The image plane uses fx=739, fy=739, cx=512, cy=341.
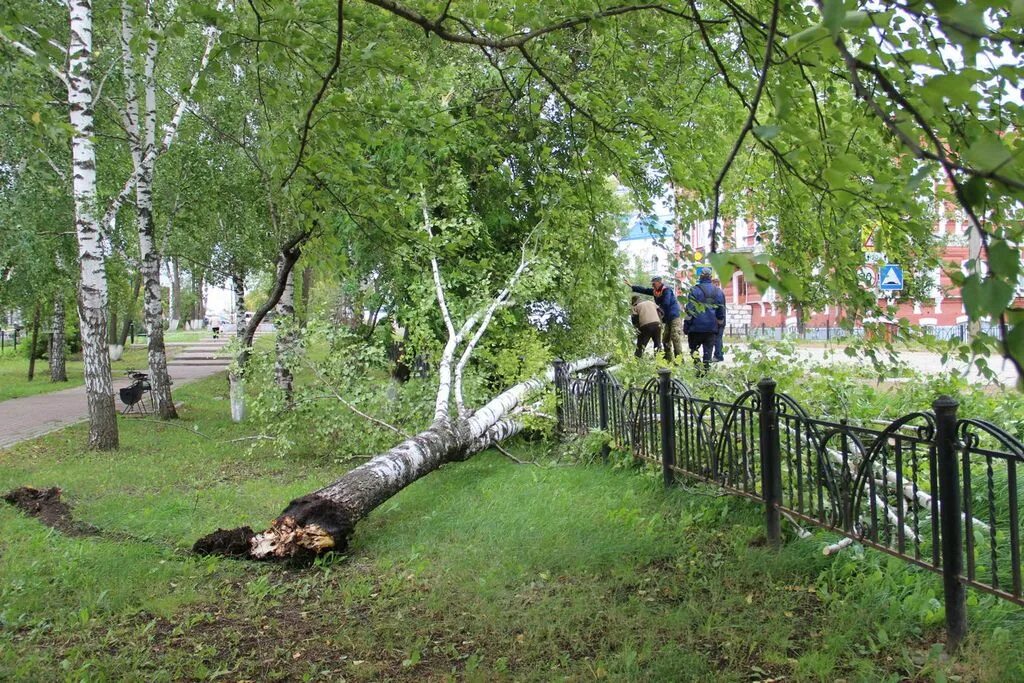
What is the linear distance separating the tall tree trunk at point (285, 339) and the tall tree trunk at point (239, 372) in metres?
0.42

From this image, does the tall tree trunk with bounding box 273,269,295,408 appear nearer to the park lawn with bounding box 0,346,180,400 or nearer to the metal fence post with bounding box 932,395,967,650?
the metal fence post with bounding box 932,395,967,650

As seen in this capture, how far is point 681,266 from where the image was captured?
4938 millimetres

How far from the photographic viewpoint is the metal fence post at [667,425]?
212 inches

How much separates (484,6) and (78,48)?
24.4 ft

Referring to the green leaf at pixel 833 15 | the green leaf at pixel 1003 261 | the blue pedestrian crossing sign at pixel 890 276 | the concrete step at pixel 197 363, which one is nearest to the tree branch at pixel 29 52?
the green leaf at pixel 833 15

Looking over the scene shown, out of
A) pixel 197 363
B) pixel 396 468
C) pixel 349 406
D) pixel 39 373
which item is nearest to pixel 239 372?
pixel 349 406

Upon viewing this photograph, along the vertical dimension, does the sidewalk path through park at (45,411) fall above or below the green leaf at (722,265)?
below

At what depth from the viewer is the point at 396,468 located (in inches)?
224

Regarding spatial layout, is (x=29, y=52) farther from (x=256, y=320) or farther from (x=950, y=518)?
(x=950, y=518)

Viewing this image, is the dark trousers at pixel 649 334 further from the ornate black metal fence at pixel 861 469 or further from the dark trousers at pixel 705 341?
the ornate black metal fence at pixel 861 469

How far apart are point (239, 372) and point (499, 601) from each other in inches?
242

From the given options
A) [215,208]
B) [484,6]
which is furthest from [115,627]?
[215,208]

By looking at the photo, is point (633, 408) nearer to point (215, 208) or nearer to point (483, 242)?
point (483, 242)

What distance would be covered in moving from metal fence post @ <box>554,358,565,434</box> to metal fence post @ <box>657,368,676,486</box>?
7.89 feet
